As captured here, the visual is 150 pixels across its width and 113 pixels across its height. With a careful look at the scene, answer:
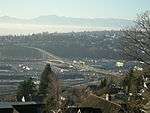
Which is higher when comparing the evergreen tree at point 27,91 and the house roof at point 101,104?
the house roof at point 101,104

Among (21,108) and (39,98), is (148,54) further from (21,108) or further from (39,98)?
(39,98)

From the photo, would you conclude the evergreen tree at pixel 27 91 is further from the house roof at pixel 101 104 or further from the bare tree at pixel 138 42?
the bare tree at pixel 138 42

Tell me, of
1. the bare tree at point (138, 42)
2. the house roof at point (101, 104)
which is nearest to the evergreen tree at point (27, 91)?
the house roof at point (101, 104)

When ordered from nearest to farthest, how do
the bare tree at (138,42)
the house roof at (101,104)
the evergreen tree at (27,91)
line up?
the bare tree at (138,42) → the house roof at (101,104) → the evergreen tree at (27,91)

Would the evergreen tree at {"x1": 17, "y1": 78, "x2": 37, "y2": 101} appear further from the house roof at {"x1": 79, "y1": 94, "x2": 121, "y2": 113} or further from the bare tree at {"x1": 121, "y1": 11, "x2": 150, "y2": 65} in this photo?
the bare tree at {"x1": 121, "y1": 11, "x2": 150, "y2": 65}

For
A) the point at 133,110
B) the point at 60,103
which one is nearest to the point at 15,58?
the point at 60,103

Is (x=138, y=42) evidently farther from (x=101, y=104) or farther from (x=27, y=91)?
(x=27, y=91)

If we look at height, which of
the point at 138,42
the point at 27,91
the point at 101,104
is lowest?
the point at 27,91

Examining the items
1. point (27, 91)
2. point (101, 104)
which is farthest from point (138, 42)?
point (27, 91)

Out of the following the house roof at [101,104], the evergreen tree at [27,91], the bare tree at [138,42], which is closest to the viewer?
the bare tree at [138,42]

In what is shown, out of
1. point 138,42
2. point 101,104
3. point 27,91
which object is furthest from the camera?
point 27,91

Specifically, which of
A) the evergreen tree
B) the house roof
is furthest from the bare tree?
the evergreen tree
